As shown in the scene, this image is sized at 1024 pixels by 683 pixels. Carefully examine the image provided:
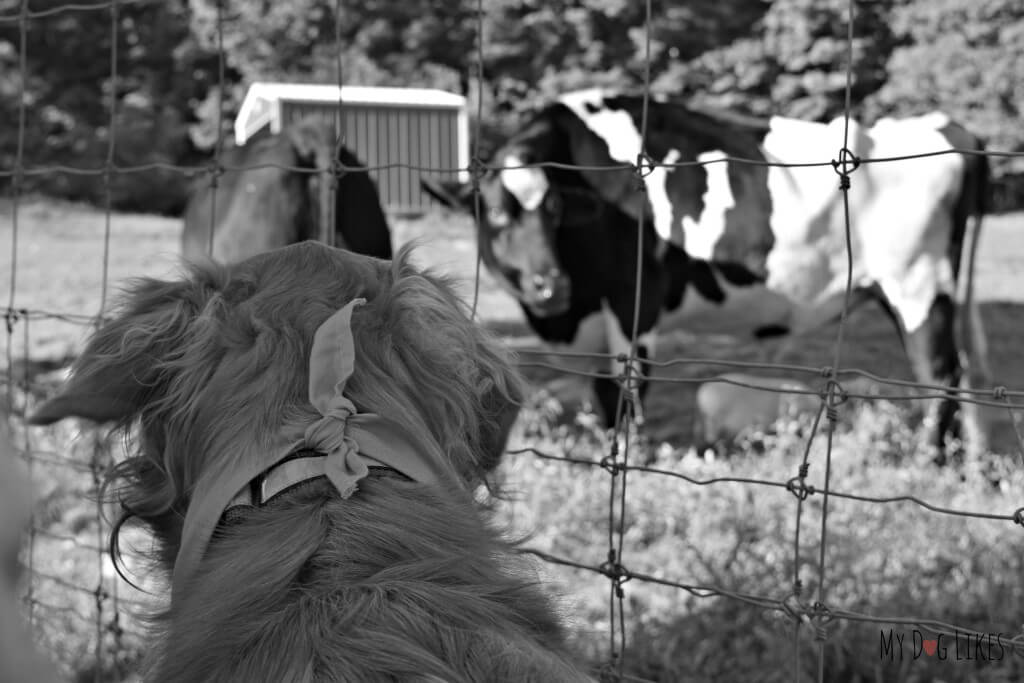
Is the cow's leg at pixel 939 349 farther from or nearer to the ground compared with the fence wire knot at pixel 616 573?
farther from the ground

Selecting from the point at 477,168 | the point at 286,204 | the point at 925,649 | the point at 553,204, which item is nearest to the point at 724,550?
the point at 925,649

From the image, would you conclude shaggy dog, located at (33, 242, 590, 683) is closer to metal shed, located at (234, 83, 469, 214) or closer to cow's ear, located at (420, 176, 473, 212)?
cow's ear, located at (420, 176, 473, 212)

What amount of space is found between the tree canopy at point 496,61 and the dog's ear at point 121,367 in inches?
659

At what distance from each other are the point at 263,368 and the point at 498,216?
4.58m

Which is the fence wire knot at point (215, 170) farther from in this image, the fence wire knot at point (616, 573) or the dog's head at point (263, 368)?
the fence wire knot at point (616, 573)

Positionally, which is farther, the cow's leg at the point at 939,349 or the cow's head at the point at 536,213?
the cow's head at the point at 536,213

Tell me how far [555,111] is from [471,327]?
15.2ft

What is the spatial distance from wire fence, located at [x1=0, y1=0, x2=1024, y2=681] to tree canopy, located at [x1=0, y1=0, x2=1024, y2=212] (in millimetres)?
14489

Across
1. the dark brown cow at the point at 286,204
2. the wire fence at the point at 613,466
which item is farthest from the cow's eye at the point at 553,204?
the wire fence at the point at 613,466

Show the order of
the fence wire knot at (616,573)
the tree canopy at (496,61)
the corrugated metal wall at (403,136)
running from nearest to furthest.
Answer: the fence wire knot at (616,573)
the corrugated metal wall at (403,136)
the tree canopy at (496,61)

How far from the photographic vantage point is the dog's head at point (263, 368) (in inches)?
59.6

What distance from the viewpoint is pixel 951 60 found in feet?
59.6

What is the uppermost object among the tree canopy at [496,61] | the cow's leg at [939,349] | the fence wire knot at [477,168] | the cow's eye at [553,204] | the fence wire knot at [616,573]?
the tree canopy at [496,61]

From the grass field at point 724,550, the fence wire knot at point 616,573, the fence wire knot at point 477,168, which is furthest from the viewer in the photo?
the grass field at point 724,550
